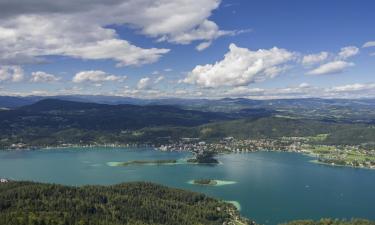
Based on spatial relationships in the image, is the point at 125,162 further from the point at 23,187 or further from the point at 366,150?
the point at 366,150

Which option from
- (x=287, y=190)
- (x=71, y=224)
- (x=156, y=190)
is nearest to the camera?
(x=71, y=224)

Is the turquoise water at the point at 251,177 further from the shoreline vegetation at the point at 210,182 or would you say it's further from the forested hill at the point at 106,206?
the forested hill at the point at 106,206

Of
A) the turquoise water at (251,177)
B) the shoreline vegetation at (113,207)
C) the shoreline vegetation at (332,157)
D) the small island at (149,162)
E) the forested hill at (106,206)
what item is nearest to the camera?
the forested hill at (106,206)

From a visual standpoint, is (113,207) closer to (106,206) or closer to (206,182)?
(106,206)

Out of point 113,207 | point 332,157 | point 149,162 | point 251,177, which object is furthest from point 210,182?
point 332,157

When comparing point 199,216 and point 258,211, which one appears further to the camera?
point 258,211

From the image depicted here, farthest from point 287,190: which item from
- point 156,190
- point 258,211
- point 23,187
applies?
point 23,187

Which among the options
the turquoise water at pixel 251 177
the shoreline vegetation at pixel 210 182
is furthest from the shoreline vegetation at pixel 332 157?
the shoreline vegetation at pixel 210 182
